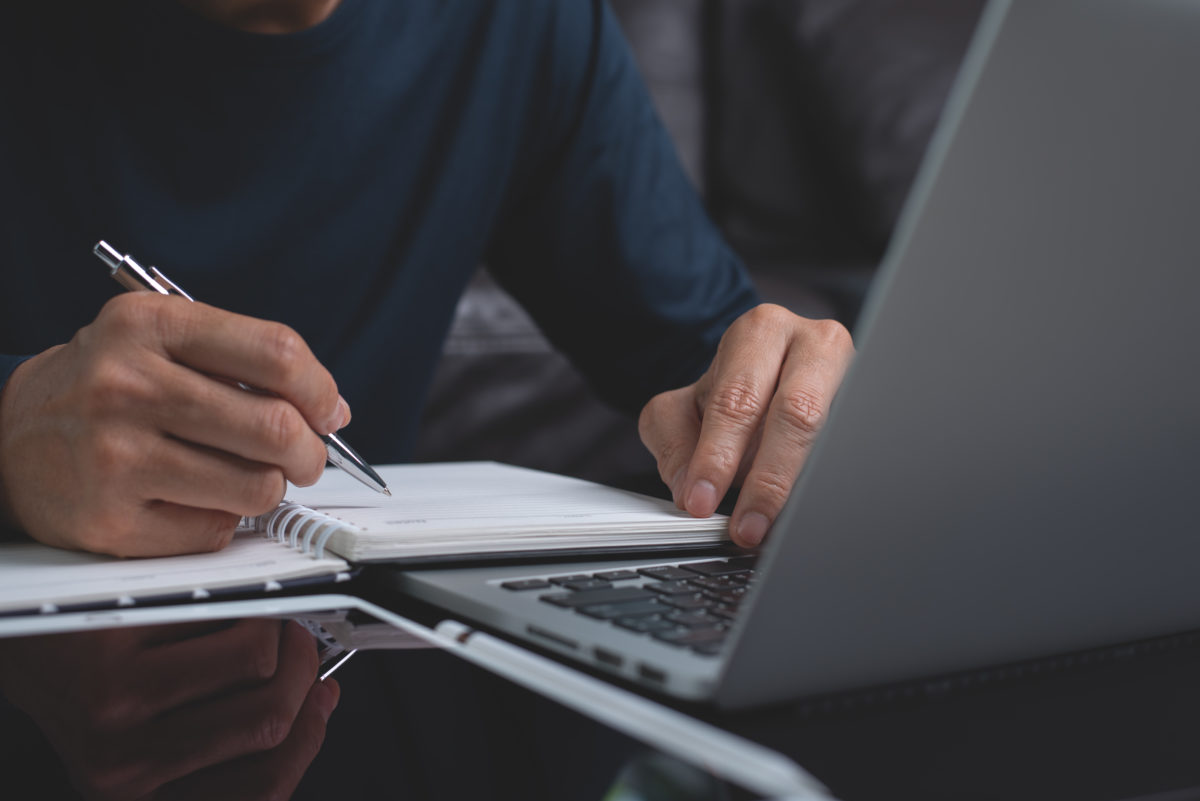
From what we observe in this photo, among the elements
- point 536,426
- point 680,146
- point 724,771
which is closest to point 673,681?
point 724,771

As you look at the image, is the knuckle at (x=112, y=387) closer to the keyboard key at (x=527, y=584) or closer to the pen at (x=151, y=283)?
the pen at (x=151, y=283)

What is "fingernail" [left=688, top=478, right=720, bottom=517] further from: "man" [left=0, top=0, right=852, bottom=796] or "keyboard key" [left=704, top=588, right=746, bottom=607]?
"keyboard key" [left=704, top=588, right=746, bottom=607]

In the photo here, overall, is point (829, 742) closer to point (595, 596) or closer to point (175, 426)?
point (595, 596)

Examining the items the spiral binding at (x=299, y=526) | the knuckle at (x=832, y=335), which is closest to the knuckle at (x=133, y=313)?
the spiral binding at (x=299, y=526)

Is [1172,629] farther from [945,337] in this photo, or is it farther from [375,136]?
[375,136]

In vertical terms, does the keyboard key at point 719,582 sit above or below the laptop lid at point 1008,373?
below

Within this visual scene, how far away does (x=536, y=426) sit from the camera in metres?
1.48

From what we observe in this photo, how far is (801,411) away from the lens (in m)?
0.50

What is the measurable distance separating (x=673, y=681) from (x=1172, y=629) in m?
0.19

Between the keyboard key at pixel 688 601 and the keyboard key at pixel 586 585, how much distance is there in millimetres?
26

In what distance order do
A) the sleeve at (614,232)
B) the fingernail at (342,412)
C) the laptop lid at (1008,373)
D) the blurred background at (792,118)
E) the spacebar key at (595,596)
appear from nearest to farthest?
the laptop lid at (1008,373) < the spacebar key at (595,596) < the fingernail at (342,412) < the sleeve at (614,232) < the blurred background at (792,118)

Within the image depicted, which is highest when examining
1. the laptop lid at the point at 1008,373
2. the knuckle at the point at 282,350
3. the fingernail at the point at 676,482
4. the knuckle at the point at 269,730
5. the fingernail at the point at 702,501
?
the laptop lid at the point at 1008,373

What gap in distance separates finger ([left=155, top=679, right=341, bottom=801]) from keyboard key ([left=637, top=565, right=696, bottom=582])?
0.46 ft

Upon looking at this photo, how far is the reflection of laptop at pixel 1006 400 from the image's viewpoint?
20 centimetres
